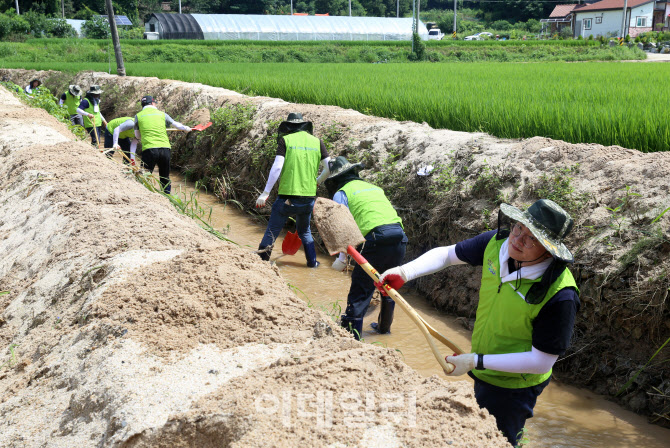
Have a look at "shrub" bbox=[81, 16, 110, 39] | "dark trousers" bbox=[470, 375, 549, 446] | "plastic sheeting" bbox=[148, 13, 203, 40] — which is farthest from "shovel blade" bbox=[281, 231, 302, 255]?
"shrub" bbox=[81, 16, 110, 39]

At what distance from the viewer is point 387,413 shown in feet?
6.94

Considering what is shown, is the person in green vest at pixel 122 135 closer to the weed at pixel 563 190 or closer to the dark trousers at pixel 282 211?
the dark trousers at pixel 282 211

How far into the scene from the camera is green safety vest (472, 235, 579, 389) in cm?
259

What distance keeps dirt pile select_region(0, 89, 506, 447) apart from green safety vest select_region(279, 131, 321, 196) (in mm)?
1842

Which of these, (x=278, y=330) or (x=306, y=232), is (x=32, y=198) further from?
(x=278, y=330)

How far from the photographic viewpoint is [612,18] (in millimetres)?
53656

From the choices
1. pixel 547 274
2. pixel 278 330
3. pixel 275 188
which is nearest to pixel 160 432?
pixel 278 330

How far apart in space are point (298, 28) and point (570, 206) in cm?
4706

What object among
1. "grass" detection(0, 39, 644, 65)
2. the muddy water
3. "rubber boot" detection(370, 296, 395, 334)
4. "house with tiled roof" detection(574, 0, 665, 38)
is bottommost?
the muddy water

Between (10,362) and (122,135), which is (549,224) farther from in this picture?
(122,135)

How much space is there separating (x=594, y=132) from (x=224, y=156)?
255 inches

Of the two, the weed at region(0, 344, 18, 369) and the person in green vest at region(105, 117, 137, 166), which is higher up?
the person in green vest at region(105, 117, 137, 166)

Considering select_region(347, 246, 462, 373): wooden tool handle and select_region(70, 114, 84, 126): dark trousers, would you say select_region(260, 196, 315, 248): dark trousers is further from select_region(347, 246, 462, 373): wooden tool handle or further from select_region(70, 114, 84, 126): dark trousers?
select_region(70, 114, 84, 126): dark trousers

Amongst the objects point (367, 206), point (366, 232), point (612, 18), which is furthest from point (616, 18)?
point (366, 232)
